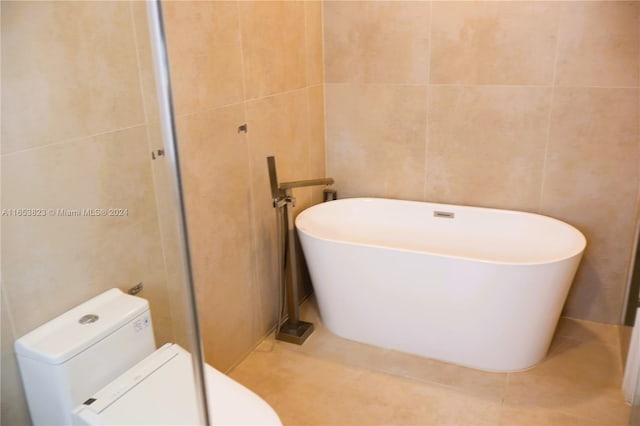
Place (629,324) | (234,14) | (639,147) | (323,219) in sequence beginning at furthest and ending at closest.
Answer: (323,219) → (629,324) → (639,147) → (234,14)

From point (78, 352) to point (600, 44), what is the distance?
2.55 metres

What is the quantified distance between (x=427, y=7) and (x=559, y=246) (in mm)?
1395

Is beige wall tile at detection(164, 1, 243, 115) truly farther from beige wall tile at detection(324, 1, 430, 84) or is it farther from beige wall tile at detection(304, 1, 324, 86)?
beige wall tile at detection(324, 1, 430, 84)

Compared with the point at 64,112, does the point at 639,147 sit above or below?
below

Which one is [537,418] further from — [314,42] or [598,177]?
[314,42]

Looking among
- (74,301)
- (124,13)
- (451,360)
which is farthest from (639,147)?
(74,301)

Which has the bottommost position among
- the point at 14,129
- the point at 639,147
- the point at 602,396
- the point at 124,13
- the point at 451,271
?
the point at 602,396

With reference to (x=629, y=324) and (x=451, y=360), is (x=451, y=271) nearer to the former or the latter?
(x=451, y=360)

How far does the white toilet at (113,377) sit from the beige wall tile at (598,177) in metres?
1.96

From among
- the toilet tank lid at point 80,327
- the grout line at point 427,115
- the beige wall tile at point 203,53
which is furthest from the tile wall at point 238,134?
the grout line at point 427,115

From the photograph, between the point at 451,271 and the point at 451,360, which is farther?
the point at 451,360

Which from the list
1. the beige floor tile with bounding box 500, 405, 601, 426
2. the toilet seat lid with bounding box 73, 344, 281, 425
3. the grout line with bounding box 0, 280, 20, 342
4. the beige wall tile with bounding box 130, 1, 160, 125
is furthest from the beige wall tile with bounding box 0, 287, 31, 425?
the beige floor tile with bounding box 500, 405, 601, 426

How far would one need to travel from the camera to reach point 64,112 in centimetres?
163

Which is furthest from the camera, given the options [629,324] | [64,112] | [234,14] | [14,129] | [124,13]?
[629,324]
